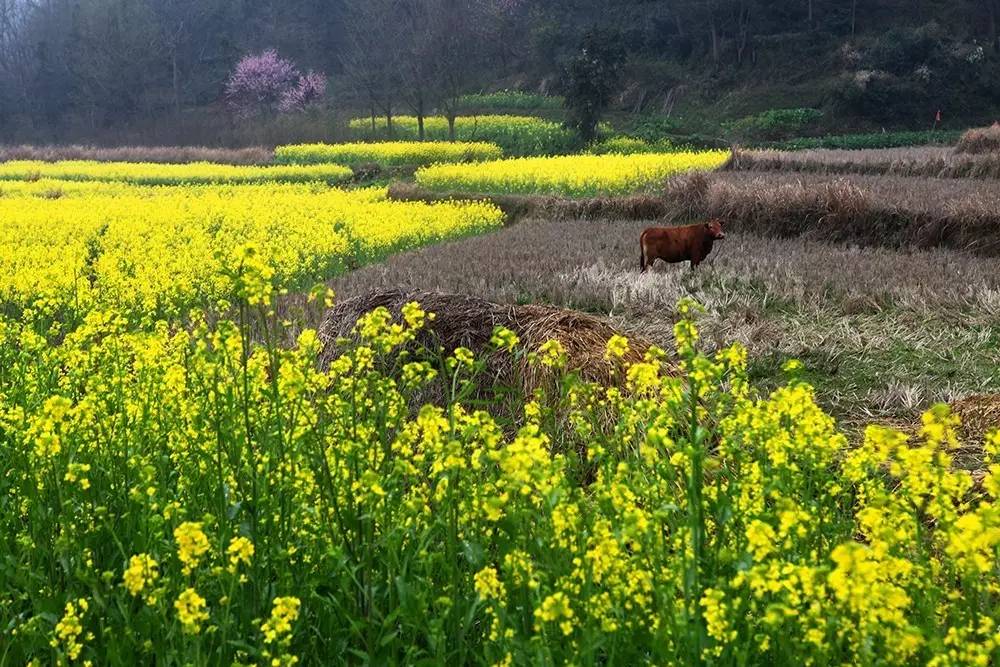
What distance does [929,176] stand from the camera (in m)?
15.5

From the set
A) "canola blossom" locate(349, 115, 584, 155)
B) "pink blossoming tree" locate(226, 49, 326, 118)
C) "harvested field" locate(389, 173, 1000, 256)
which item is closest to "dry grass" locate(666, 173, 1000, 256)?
"harvested field" locate(389, 173, 1000, 256)

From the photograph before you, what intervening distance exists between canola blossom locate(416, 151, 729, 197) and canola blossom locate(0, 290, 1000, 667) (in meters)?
14.3

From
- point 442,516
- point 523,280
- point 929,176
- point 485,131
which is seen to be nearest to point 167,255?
point 523,280

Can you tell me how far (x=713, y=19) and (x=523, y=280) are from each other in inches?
1672

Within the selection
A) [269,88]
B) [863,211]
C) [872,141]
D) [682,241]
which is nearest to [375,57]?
[269,88]

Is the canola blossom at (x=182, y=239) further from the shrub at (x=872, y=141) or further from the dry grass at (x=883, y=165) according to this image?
the shrub at (x=872, y=141)

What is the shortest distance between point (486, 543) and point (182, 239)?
11189 millimetres

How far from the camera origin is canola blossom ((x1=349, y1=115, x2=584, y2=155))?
34281mm

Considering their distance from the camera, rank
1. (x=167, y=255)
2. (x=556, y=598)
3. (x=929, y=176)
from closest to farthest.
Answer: (x=556, y=598) → (x=167, y=255) → (x=929, y=176)

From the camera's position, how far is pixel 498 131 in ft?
125

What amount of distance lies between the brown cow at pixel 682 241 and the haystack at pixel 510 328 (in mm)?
2331

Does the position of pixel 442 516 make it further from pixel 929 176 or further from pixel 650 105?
pixel 650 105

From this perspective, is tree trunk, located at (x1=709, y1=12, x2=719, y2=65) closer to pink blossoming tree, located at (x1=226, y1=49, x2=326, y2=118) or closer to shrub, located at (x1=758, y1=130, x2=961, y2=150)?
shrub, located at (x1=758, y1=130, x2=961, y2=150)

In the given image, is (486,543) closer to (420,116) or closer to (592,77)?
(592,77)
